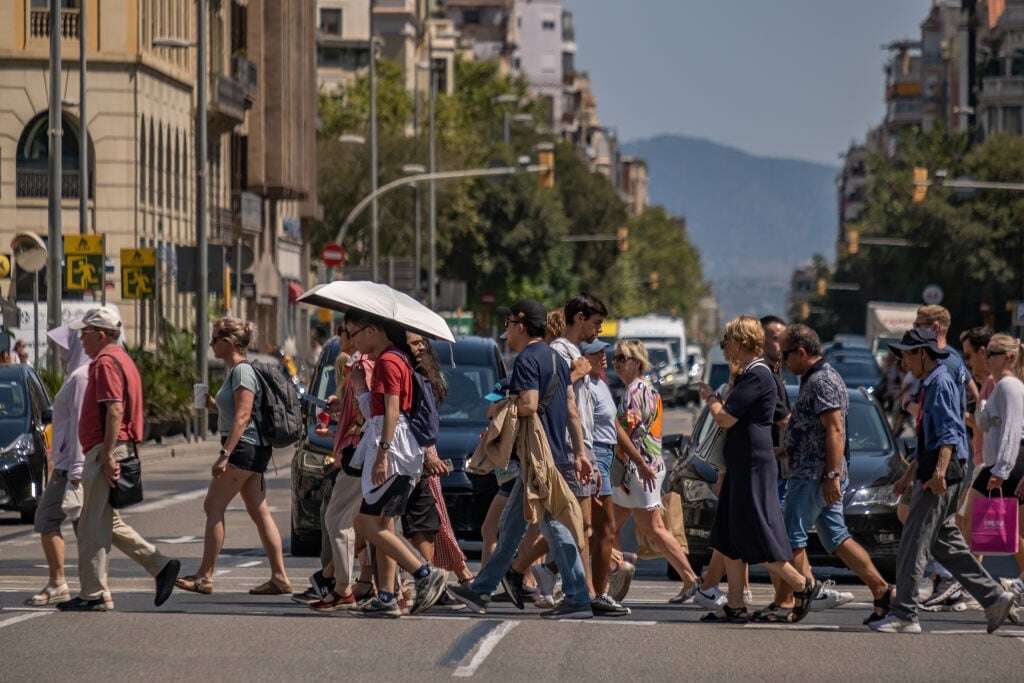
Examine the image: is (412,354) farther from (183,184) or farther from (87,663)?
(183,184)

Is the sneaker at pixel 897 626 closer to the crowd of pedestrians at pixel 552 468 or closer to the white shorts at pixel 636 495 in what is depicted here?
the crowd of pedestrians at pixel 552 468

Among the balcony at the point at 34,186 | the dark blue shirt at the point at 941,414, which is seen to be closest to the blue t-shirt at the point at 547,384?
the dark blue shirt at the point at 941,414

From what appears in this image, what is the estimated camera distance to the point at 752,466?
1416 centimetres

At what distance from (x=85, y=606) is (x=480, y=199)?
285ft

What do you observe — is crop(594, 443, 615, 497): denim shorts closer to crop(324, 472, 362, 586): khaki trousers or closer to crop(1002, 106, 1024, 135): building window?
crop(324, 472, 362, 586): khaki trousers

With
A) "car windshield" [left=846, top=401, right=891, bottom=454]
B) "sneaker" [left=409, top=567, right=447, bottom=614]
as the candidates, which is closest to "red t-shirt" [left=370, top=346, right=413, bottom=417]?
"sneaker" [left=409, top=567, right=447, bottom=614]

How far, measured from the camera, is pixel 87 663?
39.6 ft

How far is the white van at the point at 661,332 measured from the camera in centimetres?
7225

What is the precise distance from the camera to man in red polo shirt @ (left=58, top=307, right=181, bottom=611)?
1402 cm

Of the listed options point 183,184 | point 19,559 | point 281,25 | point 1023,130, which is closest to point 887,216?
point 1023,130

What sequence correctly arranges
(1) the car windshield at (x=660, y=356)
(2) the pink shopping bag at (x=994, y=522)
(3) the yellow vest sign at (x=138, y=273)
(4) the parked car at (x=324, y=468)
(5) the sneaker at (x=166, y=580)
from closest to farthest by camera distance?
(5) the sneaker at (x=166, y=580), (2) the pink shopping bag at (x=994, y=522), (4) the parked car at (x=324, y=468), (3) the yellow vest sign at (x=138, y=273), (1) the car windshield at (x=660, y=356)

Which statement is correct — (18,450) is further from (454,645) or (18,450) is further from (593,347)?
(454,645)

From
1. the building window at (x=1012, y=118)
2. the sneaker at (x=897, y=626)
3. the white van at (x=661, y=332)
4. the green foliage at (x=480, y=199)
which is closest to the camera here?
the sneaker at (x=897, y=626)

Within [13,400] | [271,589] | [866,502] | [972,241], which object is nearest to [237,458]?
[271,589]
